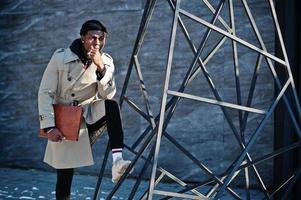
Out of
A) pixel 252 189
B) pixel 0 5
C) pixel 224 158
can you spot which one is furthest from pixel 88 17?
pixel 252 189

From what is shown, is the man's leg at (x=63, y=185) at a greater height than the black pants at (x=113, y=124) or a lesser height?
lesser

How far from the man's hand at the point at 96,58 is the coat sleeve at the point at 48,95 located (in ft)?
0.91

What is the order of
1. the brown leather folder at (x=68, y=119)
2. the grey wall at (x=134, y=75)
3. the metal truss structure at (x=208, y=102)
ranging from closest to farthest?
the metal truss structure at (x=208, y=102)
the brown leather folder at (x=68, y=119)
the grey wall at (x=134, y=75)

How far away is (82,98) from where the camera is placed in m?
3.85

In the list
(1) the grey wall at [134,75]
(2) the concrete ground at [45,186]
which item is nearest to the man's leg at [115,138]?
(2) the concrete ground at [45,186]

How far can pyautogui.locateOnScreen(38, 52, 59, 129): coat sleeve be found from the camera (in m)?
3.65

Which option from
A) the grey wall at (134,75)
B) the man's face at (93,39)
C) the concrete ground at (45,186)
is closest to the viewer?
the man's face at (93,39)

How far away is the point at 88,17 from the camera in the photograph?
645cm

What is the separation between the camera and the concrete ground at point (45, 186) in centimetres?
540

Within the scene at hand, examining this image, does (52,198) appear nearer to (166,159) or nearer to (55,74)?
(166,159)

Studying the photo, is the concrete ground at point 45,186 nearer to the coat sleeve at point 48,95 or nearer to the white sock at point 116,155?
the white sock at point 116,155

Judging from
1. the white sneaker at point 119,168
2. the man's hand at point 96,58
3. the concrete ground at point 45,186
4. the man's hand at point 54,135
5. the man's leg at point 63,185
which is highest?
the man's hand at point 96,58

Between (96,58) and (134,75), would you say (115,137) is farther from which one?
(134,75)

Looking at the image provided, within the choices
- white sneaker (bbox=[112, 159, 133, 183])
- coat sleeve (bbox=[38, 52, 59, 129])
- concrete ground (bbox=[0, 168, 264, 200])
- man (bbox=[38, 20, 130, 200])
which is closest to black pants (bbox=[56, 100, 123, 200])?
man (bbox=[38, 20, 130, 200])
